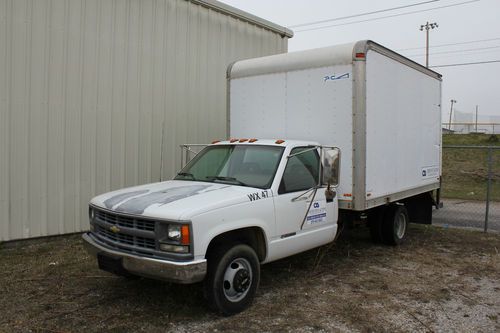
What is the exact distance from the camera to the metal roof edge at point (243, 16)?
32.1 ft

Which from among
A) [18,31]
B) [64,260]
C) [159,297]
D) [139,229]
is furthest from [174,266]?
[18,31]

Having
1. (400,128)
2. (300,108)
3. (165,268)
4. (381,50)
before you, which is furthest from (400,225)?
(165,268)

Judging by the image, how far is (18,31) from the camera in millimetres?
7102

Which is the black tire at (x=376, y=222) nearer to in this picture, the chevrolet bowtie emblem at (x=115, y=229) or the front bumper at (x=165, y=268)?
the front bumper at (x=165, y=268)

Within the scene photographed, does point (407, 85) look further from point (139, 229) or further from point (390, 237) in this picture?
point (139, 229)

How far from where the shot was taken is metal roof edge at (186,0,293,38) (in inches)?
386

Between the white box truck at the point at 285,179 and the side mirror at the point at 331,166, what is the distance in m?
0.01

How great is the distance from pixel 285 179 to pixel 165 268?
1.86 metres

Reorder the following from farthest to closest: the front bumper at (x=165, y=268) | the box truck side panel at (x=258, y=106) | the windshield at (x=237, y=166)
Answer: the box truck side panel at (x=258, y=106)
the windshield at (x=237, y=166)
the front bumper at (x=165, y=268)

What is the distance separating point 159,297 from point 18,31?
16.4ft

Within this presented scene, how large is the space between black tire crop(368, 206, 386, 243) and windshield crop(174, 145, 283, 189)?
9.71 feet

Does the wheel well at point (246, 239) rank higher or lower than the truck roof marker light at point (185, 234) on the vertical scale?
lower

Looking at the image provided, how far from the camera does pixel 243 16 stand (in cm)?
1072

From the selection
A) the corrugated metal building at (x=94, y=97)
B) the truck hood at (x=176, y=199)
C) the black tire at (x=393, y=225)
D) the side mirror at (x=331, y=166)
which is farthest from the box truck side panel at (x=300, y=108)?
the black tire at (x=393, y=225)
